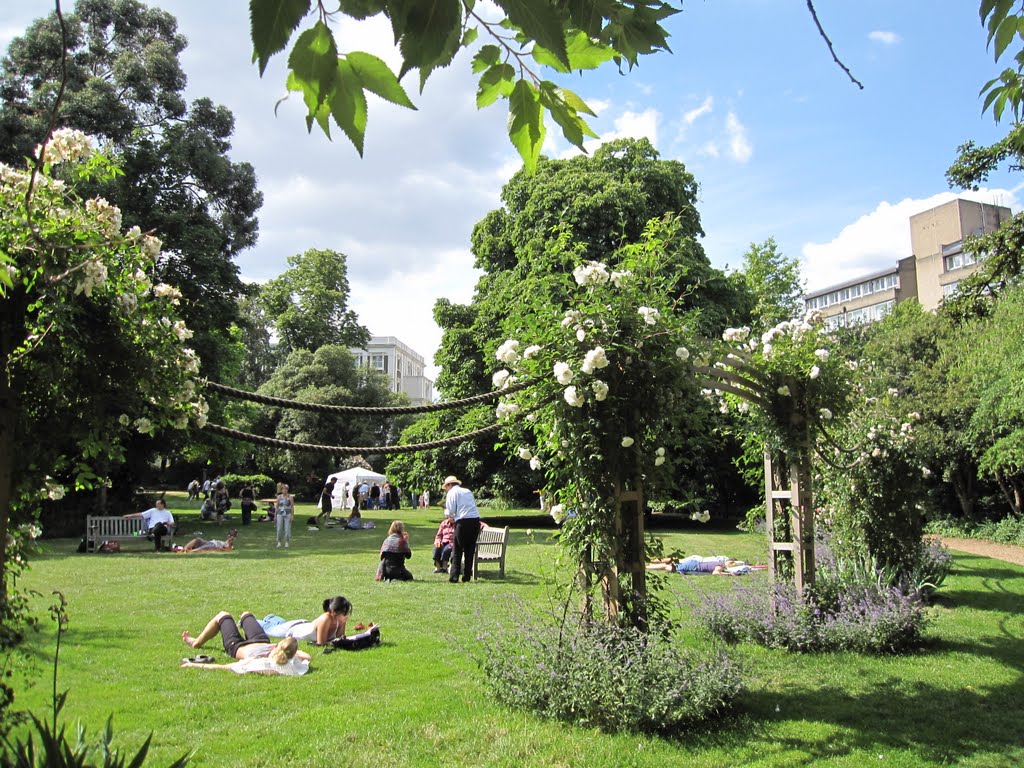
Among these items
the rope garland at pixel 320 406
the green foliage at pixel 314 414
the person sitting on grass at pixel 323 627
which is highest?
the green foliage at pixel 314 414

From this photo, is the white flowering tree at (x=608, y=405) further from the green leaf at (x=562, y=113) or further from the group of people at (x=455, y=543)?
the group of people at (x=455, y=543)

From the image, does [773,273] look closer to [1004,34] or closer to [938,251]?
[938,251]

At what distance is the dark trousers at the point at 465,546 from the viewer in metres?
11.3

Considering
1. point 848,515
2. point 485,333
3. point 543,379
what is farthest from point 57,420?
point 485,333

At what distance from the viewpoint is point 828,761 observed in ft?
14.4

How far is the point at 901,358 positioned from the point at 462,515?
20652 mm

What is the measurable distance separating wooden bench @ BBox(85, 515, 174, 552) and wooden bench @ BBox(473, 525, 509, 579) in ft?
26.2

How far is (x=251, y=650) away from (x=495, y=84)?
6.24 metres

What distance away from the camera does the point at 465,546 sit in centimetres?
1156

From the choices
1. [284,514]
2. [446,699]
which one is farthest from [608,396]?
[284,514]

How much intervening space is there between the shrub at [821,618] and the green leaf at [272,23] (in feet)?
22.6

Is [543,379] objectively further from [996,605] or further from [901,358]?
→ [901,358]

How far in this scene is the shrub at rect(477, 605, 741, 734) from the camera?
468 centimetres

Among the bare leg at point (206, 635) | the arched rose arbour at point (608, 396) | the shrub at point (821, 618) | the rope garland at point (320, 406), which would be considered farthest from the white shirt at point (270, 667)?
the shrub at point (821, 618)
